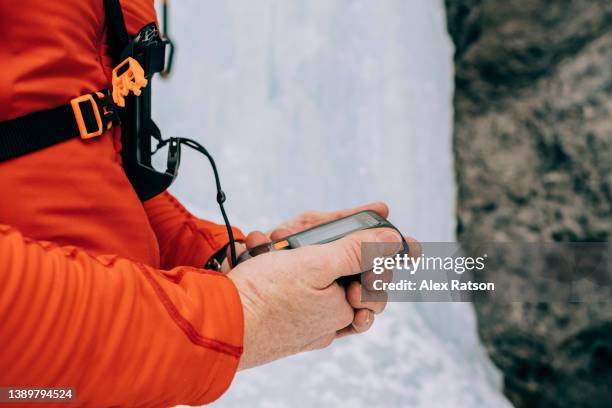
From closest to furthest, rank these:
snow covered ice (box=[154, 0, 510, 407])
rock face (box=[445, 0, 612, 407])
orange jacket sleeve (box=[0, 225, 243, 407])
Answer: orange jacket sleeve (box=[0, 225, 243, 407]) → rock face (box=[445, 0, 612, 407]) → snow covered ice (box=[154, 0, 510, 407])

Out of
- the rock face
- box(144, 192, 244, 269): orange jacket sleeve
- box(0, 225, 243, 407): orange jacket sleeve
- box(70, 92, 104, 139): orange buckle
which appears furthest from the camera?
the rock face

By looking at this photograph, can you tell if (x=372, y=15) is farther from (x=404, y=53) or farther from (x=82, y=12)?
(x=82, y=12)

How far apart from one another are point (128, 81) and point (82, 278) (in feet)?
0.82

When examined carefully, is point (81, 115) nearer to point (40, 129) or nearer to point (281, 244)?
point (40, 129)

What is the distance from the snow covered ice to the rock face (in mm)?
629

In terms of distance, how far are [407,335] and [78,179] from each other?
1716mm

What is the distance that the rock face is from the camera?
1489 millimetres

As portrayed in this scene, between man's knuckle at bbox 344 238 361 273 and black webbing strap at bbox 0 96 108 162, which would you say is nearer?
black webbing strap at bbox 0 96 108 162

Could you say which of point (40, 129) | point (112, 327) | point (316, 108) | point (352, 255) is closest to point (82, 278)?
point (112, 327)

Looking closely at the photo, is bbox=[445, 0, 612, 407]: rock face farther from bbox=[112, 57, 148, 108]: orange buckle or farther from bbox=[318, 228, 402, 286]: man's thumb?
bbox=[112, 57, 148, 108]: orange buckle

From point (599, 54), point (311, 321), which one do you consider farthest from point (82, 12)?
point (599, 54)

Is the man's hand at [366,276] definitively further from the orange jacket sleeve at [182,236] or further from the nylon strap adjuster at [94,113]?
the nylon strap adjuster at [94,113]

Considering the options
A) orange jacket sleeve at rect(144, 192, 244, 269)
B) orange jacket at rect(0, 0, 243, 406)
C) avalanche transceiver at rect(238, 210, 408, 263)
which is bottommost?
orange jacket sleeve at rect(144, 192, 244, 269)

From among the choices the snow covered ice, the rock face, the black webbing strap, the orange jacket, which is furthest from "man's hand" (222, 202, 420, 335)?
the snow covered ice
